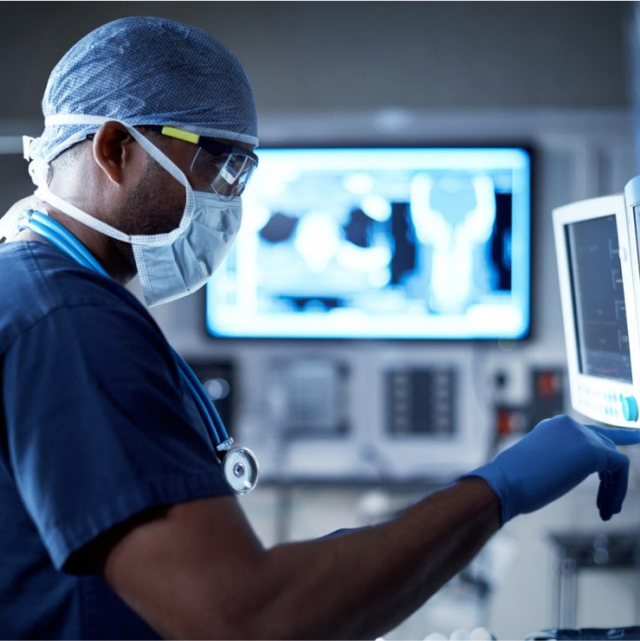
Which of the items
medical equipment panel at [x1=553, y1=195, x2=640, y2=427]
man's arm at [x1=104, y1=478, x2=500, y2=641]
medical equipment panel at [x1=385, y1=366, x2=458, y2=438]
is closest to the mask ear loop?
man's arm at [x1=104, y1=478, x2=500, y2=641]

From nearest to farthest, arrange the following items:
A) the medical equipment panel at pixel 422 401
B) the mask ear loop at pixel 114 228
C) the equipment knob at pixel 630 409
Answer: the mask ear loop at pixel 114 228 → the equipment knob at pixel 630 409 → the medical equipment panel at pixel 422 401

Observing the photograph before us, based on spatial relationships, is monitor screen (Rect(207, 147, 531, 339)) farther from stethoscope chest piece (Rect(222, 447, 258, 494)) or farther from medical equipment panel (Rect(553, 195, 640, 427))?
stethoscope chest piece (Rect(222, 447, 258, 494))

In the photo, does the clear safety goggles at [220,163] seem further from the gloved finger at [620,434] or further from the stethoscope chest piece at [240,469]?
the gloved finger at [620,434]

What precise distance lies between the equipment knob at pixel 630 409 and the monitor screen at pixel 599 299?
34mm

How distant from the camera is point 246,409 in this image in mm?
2926

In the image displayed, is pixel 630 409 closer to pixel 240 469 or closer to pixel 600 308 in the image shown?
pixel 600 308

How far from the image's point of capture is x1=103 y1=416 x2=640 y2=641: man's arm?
2.27 ft

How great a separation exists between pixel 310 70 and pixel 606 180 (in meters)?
1.08

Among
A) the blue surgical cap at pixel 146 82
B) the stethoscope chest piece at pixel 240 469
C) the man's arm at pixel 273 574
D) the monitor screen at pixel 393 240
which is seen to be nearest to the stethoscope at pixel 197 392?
the stethoscope chest piece at pixel 240 469

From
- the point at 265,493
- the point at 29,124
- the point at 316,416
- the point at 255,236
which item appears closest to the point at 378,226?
the point at 255,236

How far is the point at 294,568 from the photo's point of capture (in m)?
0.74

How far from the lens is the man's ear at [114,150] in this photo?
977mm

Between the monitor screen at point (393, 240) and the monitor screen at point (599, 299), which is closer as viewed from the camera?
the monitor screen at point (599, 299)

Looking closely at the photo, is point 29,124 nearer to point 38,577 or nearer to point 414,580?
point 38,577
